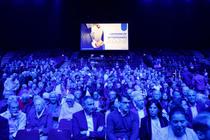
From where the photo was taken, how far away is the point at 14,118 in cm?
414

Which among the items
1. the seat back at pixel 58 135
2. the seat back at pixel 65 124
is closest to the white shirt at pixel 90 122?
the seat back at pixel 65 124

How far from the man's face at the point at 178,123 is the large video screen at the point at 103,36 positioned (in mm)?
3820

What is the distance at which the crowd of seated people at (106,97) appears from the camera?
3.79 meters

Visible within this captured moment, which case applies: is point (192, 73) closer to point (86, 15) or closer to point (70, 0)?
point (86, 15)

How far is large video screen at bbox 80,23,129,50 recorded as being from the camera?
6.57m

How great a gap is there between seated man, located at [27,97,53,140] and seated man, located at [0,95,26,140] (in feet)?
0.32

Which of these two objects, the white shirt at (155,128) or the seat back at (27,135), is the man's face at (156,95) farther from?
the seat back at (27,135)

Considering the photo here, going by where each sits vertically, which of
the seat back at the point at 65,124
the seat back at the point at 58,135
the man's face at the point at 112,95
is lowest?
the seat back at the point at 58,135

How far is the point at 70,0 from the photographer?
675cm

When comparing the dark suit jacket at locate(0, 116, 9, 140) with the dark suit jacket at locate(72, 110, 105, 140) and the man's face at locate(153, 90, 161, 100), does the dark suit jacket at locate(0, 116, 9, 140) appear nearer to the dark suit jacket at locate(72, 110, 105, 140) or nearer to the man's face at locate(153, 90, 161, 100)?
the dark suit jacket at locate(72, 110, 105, 140)

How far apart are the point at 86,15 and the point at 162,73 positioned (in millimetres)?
2273

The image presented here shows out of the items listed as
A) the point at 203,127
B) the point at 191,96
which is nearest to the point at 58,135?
the point at 191,96

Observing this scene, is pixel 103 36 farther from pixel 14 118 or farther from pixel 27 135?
pixel 27 135

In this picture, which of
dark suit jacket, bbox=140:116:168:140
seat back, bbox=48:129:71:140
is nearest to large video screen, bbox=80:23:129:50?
dark suit jacket, bbox=140:116:168:140
